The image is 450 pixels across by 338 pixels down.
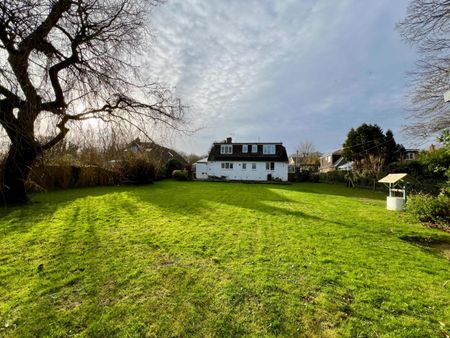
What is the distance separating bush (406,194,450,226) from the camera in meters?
8.07

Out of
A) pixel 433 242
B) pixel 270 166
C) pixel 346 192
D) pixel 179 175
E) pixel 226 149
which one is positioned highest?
pixel 226 149

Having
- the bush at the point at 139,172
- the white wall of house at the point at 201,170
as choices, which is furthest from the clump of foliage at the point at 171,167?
the bush at the point at 139,172

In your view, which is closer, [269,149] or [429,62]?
[429,62]

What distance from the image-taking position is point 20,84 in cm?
296

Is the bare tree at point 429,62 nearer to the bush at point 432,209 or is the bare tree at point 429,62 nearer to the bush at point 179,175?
the bush at point 432,209

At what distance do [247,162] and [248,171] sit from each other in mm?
1197

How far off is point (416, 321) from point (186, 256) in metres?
3.55

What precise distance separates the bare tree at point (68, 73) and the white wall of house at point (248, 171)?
24.5 m

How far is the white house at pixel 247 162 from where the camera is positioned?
29.1 metres

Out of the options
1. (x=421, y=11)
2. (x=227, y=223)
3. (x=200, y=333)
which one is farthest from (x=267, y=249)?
(x=421, y=11)

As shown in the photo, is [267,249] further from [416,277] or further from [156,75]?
[156,75]

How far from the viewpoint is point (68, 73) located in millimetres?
4590

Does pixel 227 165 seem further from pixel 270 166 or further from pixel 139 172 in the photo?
pixel 139 172

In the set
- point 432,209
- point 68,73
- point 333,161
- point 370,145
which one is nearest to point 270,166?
point 370,145
